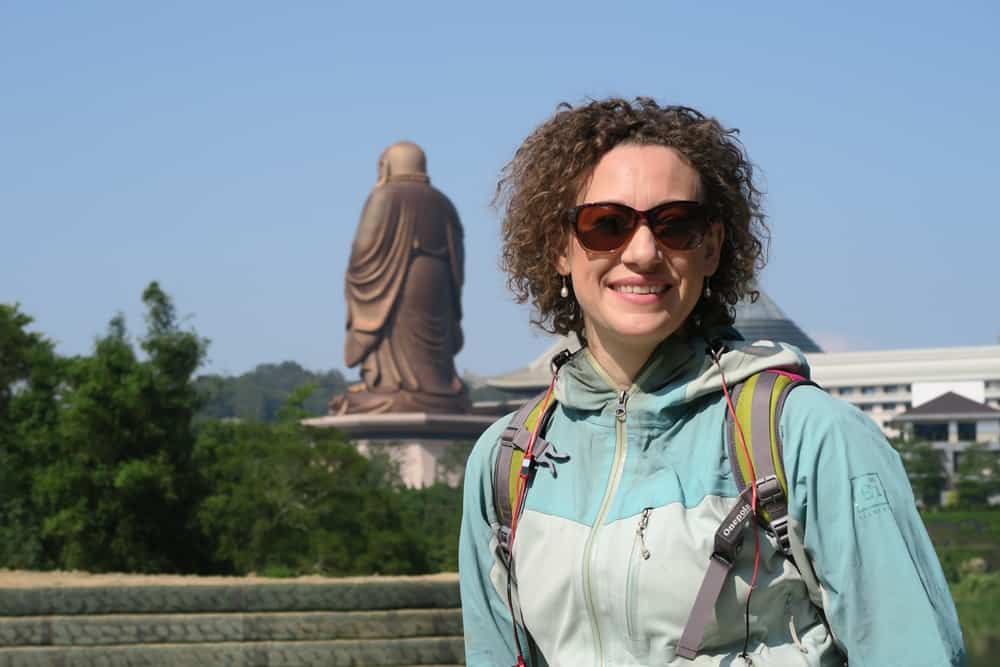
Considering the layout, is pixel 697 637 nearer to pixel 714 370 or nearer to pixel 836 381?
pixel 714 370

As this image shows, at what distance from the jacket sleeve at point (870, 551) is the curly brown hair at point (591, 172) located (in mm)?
314

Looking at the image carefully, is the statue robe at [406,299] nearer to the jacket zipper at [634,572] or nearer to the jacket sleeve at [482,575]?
the jacket sleeve at [482,575]

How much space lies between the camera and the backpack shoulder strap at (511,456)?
1.85 metres

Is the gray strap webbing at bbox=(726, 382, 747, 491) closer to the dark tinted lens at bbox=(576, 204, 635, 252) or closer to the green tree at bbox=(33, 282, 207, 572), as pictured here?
the dark tinted lens at bbox=(576, 204, 635, 252)

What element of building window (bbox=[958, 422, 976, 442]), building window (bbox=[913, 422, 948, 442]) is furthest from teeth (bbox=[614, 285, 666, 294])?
building window (bbox=[958, 422, 976, 442])

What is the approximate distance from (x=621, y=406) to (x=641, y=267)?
6.1 inches

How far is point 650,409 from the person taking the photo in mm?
1761

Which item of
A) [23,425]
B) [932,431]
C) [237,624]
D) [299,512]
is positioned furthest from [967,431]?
[237,624]

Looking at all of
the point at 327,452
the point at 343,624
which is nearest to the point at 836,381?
the point at 327,452

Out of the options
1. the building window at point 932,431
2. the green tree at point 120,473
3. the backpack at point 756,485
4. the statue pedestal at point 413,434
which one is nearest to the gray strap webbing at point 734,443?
Answer: the backpack at point 756,485

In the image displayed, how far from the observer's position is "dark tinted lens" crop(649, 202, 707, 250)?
181 centimetres

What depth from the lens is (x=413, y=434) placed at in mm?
44781

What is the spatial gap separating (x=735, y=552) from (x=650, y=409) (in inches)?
8.2

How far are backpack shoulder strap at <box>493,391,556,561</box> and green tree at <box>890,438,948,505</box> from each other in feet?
133
